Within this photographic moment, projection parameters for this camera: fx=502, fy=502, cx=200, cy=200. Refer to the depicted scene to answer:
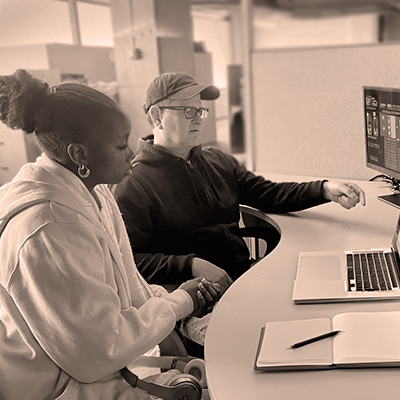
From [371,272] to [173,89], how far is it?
2.90ft

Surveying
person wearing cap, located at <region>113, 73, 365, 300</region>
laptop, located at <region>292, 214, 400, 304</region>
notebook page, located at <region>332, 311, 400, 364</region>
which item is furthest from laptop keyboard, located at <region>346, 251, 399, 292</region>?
person wearing cap, located at <region>113, 73, 365, 300</region>

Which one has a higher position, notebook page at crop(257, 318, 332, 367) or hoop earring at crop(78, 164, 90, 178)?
hoop earring at crop(78, 164, 90, 178)

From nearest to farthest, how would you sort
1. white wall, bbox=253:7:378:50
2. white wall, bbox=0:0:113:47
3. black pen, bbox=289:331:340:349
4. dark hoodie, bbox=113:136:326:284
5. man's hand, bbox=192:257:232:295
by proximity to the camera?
black pen, bbox=289:331:340:349
man's hand, bbox=192:257:232:295
dark hoodie, bbox=113:136:326:284
white wall, bbox=253:7:378:50
white wall, bbox=0:0:113:47

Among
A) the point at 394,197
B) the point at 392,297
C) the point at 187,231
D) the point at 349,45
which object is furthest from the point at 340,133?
the point at 392,297

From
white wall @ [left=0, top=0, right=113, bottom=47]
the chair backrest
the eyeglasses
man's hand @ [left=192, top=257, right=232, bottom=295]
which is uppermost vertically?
white wall @ [left=0, top=0, right=113, bottom=47]

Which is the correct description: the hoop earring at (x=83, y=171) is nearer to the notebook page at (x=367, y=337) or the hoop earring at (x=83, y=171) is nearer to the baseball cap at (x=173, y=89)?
the notebook page at (x=367, y=337)

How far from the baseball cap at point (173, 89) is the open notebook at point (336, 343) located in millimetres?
928

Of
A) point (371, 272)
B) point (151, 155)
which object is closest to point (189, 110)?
point (151, 155)

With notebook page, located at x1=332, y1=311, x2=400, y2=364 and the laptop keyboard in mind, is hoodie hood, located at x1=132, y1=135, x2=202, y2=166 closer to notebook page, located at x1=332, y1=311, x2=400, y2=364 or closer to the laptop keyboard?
the laptop keyboard

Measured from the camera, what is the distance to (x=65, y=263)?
2.81 feet

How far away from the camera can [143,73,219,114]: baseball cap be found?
1.70 m

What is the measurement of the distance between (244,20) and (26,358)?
2.02m

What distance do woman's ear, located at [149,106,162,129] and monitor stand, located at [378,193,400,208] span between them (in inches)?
33.2

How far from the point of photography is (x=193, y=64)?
3.91 meters
